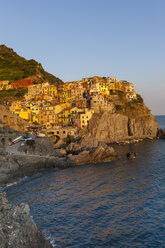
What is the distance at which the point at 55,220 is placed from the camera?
1165 inches

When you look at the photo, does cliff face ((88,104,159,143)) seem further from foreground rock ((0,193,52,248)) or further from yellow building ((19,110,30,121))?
foreground rock ((0,193,52,248))

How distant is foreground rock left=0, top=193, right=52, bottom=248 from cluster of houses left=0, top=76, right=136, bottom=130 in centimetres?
8336

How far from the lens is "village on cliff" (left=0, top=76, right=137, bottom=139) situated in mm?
107125

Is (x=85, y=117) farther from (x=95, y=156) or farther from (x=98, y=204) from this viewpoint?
(x=98, y=204)

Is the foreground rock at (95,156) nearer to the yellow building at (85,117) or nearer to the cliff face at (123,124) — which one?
the cliff face at (123,124)

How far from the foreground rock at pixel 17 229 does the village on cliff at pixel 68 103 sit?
260ft

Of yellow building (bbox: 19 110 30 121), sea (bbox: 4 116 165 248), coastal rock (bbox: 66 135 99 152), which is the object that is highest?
yellow building (bbox: 19 110 30 121)

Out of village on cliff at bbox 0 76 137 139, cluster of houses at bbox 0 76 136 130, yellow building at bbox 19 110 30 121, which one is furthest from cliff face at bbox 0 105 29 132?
cluster of houses at bbox 0 76 136 130

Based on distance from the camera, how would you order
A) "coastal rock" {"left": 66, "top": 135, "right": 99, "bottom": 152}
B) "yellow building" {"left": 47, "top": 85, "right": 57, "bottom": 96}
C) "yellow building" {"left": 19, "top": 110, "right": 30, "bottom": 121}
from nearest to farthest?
"coastal rock" {"left": 66, "top": 135, "right": 99, "bottom": 152}, "yellow building" {"left": 19, "top": 110, "right": 30, "bottom": 121}, "yellow building" {"left": 47, "top": 85, "right": 57, "bottom": 96}

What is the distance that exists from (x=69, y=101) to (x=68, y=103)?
6.03m

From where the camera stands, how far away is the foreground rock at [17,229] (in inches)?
670

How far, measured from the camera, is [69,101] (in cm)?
12888

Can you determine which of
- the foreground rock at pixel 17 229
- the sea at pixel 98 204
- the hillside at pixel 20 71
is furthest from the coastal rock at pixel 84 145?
the hillside at pixel 20 71

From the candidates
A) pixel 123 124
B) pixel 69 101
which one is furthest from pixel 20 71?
pixel 123 124
